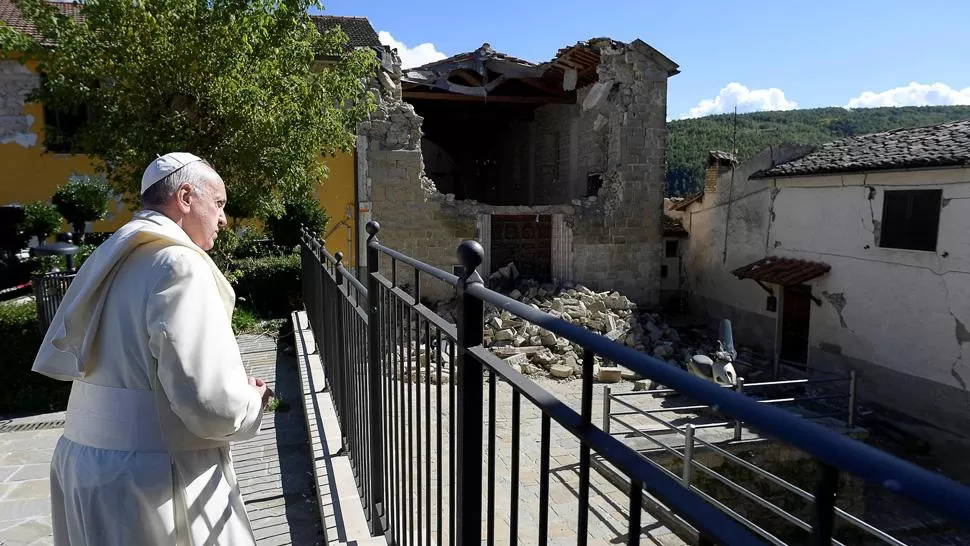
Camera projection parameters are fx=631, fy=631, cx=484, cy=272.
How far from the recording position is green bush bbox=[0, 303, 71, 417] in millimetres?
6648

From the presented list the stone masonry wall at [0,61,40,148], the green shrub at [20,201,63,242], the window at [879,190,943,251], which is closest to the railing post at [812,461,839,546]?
the window at [879,190,943,251]

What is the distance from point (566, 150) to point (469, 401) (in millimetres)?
16556

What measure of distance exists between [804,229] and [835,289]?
1.47 metres

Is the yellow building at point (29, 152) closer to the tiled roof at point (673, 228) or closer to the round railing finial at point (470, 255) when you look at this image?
the tiled roof at point (673, 228)

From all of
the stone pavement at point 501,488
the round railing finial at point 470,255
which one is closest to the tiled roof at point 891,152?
the stone pavement at point 501,488

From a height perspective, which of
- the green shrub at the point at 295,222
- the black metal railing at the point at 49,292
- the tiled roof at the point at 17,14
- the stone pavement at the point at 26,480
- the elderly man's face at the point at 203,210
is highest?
the tiled roof at the point at 17,14

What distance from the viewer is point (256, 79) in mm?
7594

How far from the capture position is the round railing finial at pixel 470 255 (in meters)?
1.54

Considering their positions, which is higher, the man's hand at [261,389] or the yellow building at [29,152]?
the yellow building at [29,152]

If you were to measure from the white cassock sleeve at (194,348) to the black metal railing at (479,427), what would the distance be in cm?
54

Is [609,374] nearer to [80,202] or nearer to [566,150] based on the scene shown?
[566,150]

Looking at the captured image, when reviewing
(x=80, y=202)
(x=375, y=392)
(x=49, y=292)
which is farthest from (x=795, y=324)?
(x=80, y=202)

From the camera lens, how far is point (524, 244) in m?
15.4

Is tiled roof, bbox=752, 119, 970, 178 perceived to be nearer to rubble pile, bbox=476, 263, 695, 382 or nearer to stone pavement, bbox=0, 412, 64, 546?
rubble pile, bbox=476, 263, 695, 382
